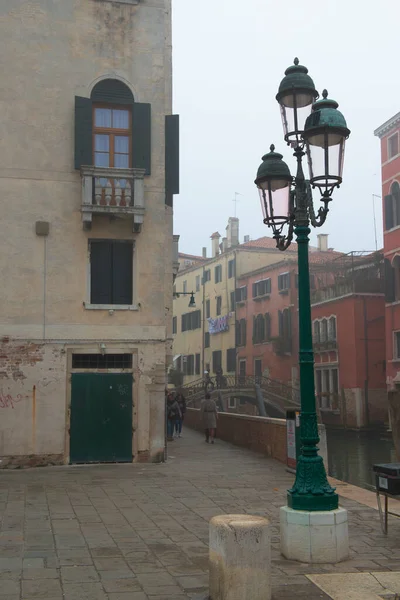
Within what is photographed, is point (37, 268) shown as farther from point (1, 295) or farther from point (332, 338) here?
point (332, 338)

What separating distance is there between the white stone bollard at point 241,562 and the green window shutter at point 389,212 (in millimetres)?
35339

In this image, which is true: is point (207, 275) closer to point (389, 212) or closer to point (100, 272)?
point (389, 212)

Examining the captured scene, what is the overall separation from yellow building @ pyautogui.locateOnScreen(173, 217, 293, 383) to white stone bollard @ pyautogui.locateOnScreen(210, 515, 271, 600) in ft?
161

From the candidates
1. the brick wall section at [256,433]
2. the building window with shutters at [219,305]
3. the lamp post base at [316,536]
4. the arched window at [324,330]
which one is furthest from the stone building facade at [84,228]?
the building window with shutters at [219,305]

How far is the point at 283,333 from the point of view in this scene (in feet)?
166

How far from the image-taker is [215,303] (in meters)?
61.9

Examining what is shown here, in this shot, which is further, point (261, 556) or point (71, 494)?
point (71, 494)

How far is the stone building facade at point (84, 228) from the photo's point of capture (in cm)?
1530

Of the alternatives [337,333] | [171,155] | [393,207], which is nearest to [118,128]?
[171,155]

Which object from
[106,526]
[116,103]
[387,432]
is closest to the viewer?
[106,526]

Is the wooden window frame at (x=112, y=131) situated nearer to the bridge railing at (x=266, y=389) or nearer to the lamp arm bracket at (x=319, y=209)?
the lamp arm bracket at (x=319, y=209)

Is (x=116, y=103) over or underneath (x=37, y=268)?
over

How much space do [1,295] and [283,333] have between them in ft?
120

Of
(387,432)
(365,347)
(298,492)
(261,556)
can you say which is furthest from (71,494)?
(365,347)
